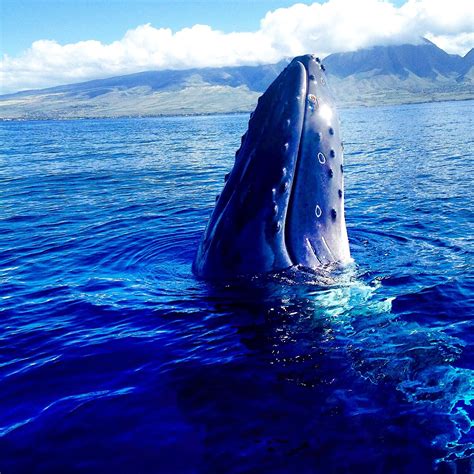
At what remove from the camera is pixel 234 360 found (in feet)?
19.9

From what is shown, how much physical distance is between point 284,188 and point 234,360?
2323 millimetres

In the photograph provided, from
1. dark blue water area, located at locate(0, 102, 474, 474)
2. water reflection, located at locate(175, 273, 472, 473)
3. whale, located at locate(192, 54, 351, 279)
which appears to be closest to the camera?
water reflection, located at locate(175, 273, 472, 473)

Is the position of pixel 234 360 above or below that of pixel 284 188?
below

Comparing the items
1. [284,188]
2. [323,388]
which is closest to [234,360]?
[323,388]

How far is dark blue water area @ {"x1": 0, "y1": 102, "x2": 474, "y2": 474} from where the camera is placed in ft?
15.0

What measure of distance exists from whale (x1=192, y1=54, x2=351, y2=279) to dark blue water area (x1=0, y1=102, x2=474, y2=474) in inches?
13.9

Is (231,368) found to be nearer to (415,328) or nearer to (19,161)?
(415,328)

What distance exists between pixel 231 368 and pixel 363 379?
1496mm

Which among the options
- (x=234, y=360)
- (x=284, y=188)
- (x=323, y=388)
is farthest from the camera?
(x=284, y=188)

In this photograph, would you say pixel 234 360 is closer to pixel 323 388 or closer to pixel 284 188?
pixel 323 388

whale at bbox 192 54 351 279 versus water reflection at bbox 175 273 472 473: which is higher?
whale at bbox 192 54 351 279

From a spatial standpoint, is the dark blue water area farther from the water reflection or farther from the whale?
the whale

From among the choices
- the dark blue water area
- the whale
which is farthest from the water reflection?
the whale

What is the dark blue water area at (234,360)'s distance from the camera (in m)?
4.56
